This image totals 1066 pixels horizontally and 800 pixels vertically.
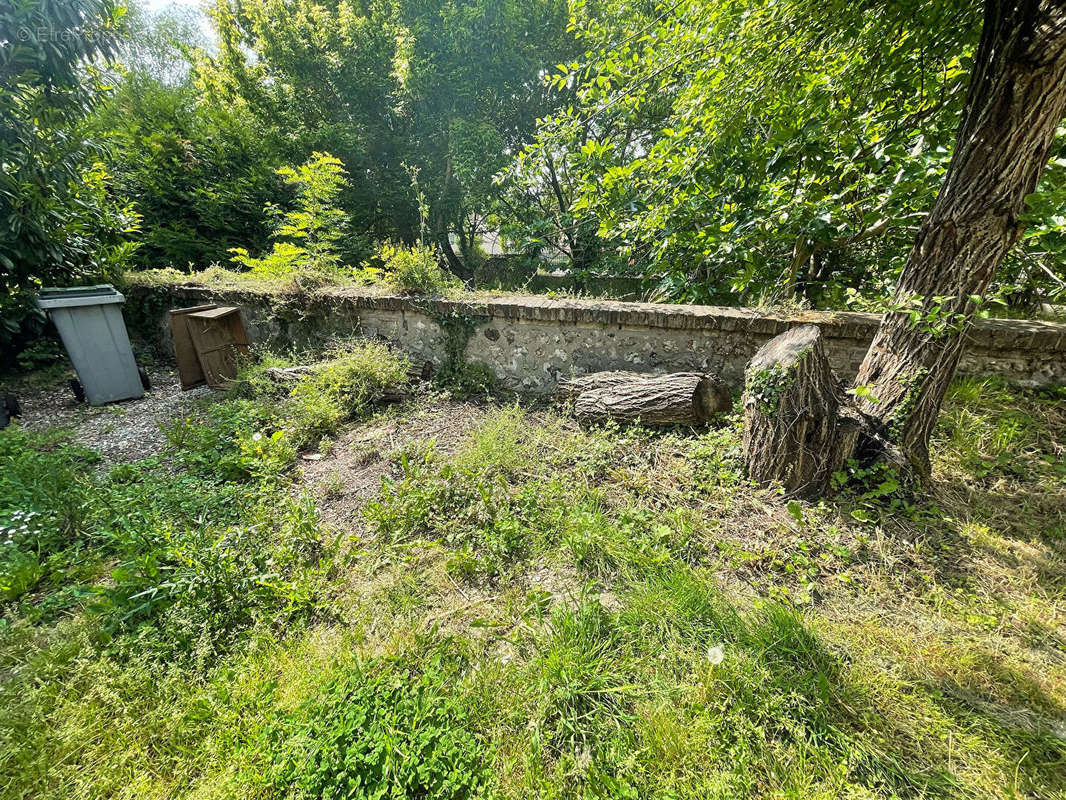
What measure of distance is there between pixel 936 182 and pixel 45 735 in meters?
5.93

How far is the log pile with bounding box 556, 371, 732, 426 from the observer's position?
2.99 meters

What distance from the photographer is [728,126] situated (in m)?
2.85

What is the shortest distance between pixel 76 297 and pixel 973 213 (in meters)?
7.49

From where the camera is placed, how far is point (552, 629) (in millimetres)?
1707

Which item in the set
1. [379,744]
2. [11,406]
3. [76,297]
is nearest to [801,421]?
[379,744]

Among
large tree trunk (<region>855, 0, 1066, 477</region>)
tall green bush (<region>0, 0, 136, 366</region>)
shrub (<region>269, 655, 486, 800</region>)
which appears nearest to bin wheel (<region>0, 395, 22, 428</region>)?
tall green bush (<region>0, 0, 136, 366</region>)

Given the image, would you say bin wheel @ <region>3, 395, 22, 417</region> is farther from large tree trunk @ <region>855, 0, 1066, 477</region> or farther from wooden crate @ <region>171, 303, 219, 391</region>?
large tree trunk @ <region>855, 0, 1066, 477</region>

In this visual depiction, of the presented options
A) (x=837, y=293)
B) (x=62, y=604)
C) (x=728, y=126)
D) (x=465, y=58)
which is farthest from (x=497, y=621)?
(x=465, y=58)

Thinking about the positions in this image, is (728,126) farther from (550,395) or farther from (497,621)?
(497,621)

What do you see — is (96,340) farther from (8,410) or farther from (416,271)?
(416,271)

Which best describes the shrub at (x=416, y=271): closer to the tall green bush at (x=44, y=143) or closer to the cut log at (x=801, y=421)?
the cut log at (x=801, y=421)

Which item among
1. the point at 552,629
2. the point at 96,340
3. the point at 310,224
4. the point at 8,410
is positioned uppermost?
the point at 310,224

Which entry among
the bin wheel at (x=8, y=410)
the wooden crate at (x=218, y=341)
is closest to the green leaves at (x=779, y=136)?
the wooden crate at (x=218, y=341)

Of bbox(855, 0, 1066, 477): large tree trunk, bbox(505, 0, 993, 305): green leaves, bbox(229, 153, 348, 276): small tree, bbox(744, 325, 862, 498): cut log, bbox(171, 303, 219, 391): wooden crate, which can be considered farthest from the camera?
bbox(229, 153, 348, 276): small tree
